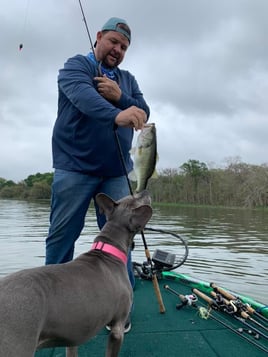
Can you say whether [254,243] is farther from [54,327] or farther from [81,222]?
[54,327]

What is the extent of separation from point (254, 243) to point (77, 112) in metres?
18.5

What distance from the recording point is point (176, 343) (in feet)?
13.4

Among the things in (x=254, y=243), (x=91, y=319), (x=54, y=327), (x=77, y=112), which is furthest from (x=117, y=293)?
(x=254, y=243)

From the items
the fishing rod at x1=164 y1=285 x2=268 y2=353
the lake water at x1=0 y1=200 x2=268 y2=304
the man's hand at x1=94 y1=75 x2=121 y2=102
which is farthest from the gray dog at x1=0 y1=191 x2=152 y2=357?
the lake water at x1=0 y1=200 x2=268 y2=304

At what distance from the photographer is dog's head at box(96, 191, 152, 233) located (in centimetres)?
365

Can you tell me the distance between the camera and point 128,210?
3734 mm

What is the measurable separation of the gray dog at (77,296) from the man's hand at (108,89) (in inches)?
43.7

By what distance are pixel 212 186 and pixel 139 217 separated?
299 feet

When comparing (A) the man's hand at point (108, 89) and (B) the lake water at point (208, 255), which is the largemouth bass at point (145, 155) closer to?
(A) the man's hand at point (108, 89)

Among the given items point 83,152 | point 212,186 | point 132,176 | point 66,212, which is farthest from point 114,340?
point 212,186

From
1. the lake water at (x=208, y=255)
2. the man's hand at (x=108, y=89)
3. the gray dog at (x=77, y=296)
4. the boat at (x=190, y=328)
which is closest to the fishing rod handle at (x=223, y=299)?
the boat at (x=190, y=328)

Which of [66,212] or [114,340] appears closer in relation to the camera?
[114,340]

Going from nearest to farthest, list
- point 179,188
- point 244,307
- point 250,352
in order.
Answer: point 250,352 < point 244,307 < point 179,188

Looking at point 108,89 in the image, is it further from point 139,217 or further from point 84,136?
point 139,217
